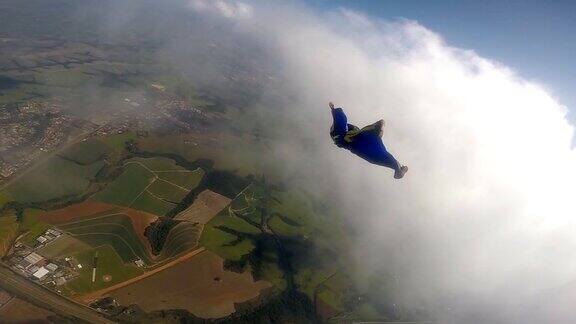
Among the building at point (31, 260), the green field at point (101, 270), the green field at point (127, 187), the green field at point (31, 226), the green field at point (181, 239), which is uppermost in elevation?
the green field at point (181, 239)

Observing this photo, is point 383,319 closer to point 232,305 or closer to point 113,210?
point 232,305

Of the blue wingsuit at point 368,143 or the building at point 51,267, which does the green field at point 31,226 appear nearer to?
the building at point 51,267

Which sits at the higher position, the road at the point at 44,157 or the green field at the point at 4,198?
the road at the point at 44,157

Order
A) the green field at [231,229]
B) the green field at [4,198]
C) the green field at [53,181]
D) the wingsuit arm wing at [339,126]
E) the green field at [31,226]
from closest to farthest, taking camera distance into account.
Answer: the wingsuit arm wing at [339,126]
the green field at [31,226]
the green field at [4,198]
the green field at [53,181]
the green field at [231,229]

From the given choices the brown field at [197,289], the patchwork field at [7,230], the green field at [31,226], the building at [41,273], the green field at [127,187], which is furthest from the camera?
the green field at [127,187]

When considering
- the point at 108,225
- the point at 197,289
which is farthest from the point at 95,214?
the point at 197,289

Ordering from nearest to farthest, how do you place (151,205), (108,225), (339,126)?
(339,126) → (108,225) → (151,205)

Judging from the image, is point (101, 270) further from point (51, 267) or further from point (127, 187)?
point (127, 187)

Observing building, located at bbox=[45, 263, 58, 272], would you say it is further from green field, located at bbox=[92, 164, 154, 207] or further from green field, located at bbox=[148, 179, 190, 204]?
green field, located at bbox=[148, 179, 190, 204]

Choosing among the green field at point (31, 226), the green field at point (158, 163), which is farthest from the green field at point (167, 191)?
the green field at point (31, 226)
